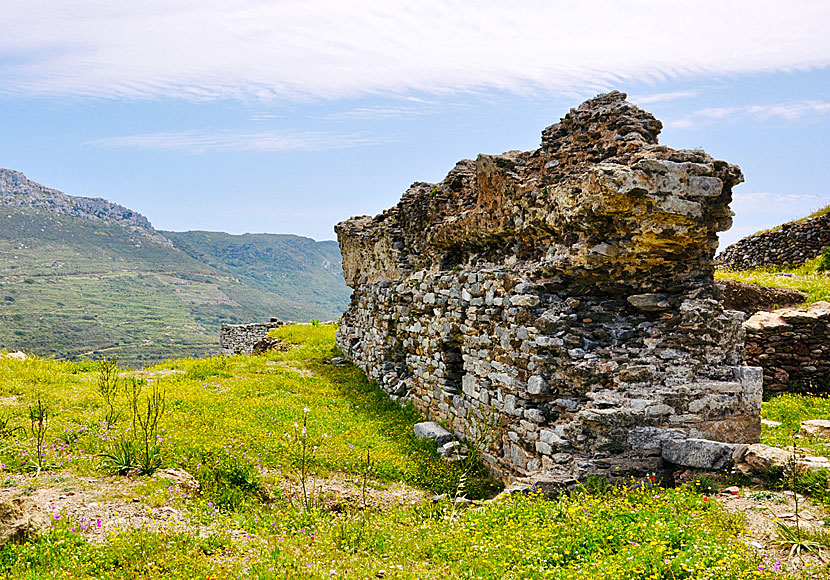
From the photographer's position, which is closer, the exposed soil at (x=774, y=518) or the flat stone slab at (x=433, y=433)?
the exposed soil at (x=774, y=518)

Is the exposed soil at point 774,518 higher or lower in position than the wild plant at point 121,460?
higher

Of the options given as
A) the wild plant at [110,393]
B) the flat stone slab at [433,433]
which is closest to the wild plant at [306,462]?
the flat stone slab at [433,433]

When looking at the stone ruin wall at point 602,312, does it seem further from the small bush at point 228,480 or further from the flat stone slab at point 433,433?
the small bush at point 228,480

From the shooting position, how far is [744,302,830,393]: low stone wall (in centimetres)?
1276

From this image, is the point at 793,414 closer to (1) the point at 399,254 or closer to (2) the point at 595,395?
(2) the point at 595,395

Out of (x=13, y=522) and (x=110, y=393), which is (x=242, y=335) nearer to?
(x=110, y=393)

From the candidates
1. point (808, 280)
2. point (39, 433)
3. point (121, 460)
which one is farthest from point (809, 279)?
point (39, 433)

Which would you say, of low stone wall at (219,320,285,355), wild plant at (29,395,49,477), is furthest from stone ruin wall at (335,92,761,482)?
low stone wall at (219,320,285,355)

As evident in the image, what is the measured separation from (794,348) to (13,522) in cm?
1418

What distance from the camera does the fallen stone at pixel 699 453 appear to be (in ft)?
A: 21.4

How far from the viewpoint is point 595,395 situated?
730 cm

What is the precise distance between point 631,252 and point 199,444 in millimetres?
6362

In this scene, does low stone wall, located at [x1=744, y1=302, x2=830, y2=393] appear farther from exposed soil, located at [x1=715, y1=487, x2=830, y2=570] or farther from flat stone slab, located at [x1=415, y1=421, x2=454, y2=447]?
exposed soil, located at [x1=715, y1=487, x2=830, y2=570]

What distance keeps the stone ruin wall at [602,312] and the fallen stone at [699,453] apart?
0.07 ft
